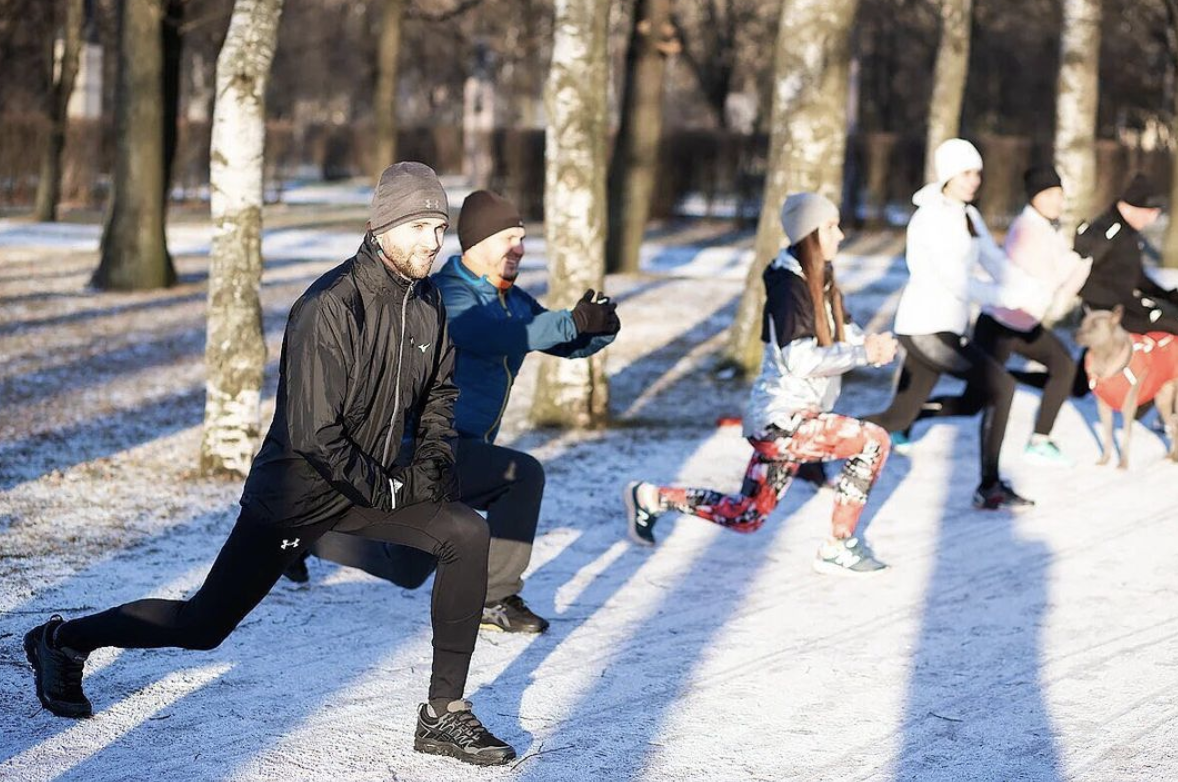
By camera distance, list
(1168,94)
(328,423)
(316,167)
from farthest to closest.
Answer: (316,167), (1168,94), (328,423)

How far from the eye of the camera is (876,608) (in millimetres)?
6801

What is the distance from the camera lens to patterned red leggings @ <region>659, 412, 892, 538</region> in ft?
22.6

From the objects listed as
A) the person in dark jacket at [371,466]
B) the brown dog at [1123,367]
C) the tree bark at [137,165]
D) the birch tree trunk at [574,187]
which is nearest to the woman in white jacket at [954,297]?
the brown dog at [1123,367]

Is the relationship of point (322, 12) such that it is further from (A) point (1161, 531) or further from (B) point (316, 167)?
(A) point (1161, 531)

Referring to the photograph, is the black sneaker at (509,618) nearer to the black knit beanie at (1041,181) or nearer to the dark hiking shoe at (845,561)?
the dark hiking shoe at (845,561)

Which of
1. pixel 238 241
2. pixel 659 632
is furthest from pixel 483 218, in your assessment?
pixel 238 241

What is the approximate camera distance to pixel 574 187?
34.5 ft

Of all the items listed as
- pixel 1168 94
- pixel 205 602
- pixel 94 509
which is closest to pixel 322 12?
pixel 1168 94

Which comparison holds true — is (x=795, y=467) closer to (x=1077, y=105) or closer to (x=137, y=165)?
(x=1077, y=105)

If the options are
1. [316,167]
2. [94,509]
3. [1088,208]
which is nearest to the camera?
[94,509]

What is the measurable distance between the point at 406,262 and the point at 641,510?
10.5 ft

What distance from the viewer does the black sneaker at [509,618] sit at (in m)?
6.29

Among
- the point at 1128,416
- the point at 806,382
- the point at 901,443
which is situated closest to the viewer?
the point at 806,382

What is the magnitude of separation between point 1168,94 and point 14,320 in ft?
103
